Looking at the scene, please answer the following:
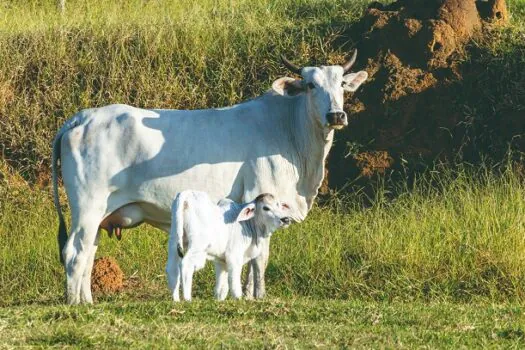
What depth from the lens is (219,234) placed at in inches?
367

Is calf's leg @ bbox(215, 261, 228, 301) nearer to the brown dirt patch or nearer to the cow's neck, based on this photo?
the cow's neck

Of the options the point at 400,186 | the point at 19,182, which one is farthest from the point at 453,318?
the point at 19,182

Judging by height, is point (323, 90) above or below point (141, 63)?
below

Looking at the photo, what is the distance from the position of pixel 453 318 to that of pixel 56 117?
23.3 feet

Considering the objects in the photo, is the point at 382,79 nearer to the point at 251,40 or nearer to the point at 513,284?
the point at 251,40

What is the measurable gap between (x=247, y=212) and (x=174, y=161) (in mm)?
1101

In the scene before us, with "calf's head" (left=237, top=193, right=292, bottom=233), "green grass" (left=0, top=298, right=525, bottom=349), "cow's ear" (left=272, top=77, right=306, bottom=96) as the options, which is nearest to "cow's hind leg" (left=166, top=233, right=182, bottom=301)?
"green grass" (left=0, top=298, right=525, bottom=349)

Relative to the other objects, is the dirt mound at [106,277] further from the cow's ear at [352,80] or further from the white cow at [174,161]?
the cow's ear at [352,80]

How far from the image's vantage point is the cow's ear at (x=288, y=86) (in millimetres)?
10672

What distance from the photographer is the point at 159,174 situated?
33.8ft

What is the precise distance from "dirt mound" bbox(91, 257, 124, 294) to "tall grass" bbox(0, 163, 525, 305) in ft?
0.85

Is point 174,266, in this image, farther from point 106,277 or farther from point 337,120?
point 106,277

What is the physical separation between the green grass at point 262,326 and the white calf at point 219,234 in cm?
57

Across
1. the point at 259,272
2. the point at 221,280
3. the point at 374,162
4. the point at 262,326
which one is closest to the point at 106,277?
the point at 259,272
